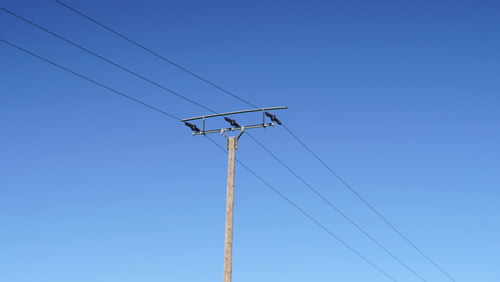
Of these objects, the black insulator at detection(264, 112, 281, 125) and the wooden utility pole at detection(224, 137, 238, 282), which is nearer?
the wooden utility pole at detection(224, 137, 238, 282)

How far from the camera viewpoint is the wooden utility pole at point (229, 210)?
2228 cm

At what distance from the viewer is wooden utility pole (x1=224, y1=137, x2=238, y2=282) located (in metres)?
22.3

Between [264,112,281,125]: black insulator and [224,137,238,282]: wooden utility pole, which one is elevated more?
[264,112,281,125]: black insulator

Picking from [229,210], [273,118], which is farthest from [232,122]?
[229,210]

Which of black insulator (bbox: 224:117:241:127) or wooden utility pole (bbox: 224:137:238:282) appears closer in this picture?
wooden utility pole (bbox: 224:137:238:282)

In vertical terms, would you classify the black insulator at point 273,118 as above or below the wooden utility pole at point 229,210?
above

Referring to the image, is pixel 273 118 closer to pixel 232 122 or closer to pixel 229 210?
pixel 232 122

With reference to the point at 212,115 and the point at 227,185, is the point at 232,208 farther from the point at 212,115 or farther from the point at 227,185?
the point at 212,115

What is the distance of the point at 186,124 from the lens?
84.3 ft

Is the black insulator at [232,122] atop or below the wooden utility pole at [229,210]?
atop

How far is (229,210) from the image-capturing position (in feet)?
76.2

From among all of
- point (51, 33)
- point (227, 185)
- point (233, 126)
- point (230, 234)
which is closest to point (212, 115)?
point (233, 126)

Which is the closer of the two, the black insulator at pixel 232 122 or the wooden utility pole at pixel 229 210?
the wooden utility pole at pixel 229 210

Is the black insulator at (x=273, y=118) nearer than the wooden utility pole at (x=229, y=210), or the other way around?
the wooden utility pole at (x=229, y=210)
